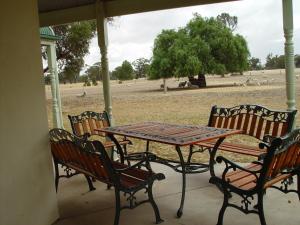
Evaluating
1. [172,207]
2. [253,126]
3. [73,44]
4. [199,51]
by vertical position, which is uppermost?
[73,44]

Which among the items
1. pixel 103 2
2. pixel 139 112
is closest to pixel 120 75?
pixel 139 112

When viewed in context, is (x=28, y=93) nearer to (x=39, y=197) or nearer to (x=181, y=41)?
(x=39, y=197)

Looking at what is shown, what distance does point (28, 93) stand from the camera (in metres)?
3.69

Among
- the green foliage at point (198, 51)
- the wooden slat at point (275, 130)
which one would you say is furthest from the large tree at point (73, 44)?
the wooden slat at point (275, 130)

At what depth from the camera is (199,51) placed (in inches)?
1185

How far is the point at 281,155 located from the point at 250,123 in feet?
6.92

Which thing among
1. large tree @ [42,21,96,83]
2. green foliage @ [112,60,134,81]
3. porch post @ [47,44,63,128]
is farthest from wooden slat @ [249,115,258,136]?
green foliage @ [112,60,134,81]

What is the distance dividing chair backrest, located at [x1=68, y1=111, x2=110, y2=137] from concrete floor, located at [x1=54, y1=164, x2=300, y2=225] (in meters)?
1.01

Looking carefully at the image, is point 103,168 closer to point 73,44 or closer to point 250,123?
point 250,123

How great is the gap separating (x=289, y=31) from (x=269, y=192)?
2.19 meters

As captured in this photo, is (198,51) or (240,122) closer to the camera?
(240,122)

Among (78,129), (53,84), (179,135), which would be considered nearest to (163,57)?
(53,84)

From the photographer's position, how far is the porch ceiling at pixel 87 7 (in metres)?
5.76

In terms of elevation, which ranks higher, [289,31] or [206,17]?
[206,17]
